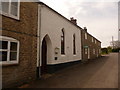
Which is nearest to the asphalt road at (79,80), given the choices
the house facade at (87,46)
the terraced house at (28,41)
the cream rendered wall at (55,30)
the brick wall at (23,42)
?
the brick wall at (23,42)

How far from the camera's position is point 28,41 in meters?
8.24

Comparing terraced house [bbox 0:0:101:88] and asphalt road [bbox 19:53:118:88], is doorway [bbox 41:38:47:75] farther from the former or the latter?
asphalt road [bbox 19:53:118:88]

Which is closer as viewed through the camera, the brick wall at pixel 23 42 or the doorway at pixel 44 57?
the brick wall at pixel 23 42

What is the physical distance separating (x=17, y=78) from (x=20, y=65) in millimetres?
746

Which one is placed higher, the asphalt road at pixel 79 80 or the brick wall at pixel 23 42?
the brick wall at pixel 23 42

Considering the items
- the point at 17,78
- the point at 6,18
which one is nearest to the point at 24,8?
the point at 6,18

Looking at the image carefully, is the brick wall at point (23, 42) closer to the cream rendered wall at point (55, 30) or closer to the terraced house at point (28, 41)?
the terraced house at point (28, 41)

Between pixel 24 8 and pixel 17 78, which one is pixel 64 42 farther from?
pixel 17 78

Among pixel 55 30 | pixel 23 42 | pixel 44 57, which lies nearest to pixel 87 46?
pixel 55 30

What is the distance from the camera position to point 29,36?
8.34m

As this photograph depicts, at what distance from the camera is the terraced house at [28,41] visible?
6730 mm

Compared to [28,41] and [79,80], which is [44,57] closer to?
[28,41]

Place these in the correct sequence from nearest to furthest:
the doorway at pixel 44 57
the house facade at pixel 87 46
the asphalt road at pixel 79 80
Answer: the asphalt road at pixel 79 80, the doorway at pixel 44 57, the house facade at pixel 87 46

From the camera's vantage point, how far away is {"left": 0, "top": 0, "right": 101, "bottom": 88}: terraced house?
22.1 ft
